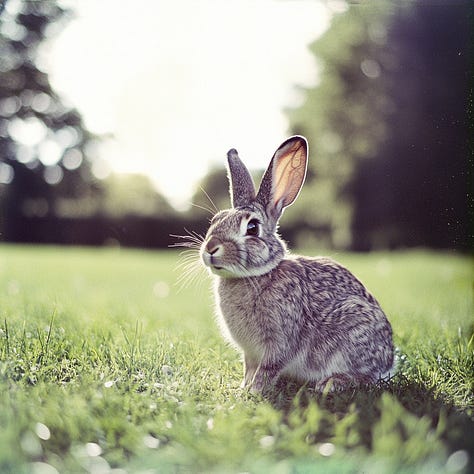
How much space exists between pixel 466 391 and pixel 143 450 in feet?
7.28

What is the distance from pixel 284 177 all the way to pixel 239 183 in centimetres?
34

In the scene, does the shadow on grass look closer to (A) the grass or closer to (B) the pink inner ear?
(A) the grass

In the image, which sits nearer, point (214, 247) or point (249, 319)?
point (214, 247)

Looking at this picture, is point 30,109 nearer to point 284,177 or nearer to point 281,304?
point 284,177

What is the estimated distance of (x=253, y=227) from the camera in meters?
3.88

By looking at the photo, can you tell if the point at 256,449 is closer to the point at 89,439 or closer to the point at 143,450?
the point at 143,450

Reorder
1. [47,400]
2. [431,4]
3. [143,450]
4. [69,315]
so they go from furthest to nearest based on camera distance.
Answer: [69,315]
[431,4]
[47,400]
[143,450]

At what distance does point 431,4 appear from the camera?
437 centimetres

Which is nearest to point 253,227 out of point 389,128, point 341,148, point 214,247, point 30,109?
point 214,247

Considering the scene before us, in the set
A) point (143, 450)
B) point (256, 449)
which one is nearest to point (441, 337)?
point (256, 449)

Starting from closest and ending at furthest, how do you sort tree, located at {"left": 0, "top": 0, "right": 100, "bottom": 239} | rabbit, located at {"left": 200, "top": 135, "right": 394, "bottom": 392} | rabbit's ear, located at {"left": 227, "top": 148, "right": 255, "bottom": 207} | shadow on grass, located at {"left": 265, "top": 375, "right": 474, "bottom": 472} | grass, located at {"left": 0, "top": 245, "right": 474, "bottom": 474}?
grass, located at {"left": 0, "top": 245, "right": 474, "bottom": 474} → shadow on grass, located at {"left": 265, "top": 375, "right": 474, "bottom": 472} → rabbit, located at {"left": 200, "top": 135, "right": 394, "bottom": 392} → rabbit's ear, located at {"left": 227, "top": 148, "right": 255, "bottom": 207} → tree, located at {"left": 0, "top": 0, "right": 100, "bottom": 239}

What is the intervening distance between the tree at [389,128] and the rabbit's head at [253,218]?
140 centimetres

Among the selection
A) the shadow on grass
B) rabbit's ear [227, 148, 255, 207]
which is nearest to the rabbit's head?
rabbit's ear [227, 148, 255, 207]

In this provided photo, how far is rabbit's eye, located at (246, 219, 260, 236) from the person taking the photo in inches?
152
